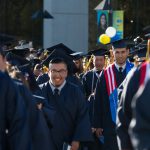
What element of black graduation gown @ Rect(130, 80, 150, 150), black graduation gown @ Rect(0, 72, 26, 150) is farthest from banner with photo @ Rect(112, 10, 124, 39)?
black graduation gown @ Rect(130, 80, 150, 150)

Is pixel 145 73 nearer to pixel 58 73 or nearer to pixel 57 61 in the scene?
pixel 58 73

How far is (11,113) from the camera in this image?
6.17m

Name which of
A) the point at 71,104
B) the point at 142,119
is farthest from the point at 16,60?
the point at 142,119

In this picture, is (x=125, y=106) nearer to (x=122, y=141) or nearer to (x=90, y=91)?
(x=122, y=141)

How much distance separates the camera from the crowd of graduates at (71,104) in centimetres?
570

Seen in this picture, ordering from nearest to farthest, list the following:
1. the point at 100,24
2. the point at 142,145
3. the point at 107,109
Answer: the point at 142,145 < the point at 107,109 < the point at 100,24

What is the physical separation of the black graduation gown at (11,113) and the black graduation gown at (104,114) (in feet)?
14.8

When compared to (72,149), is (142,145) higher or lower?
higher

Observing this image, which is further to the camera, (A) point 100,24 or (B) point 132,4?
(B) point 132,4

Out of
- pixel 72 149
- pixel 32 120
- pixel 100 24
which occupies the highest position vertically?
pixel 100 24

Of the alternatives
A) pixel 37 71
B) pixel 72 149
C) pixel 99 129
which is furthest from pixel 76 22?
pixel 72 149

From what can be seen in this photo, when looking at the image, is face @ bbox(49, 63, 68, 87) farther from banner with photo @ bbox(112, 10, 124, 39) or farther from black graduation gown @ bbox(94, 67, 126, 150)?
banner with photo @ bbox(112, 10, 124, 39)

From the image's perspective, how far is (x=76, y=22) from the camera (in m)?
29.3

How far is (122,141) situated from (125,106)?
0.30m
